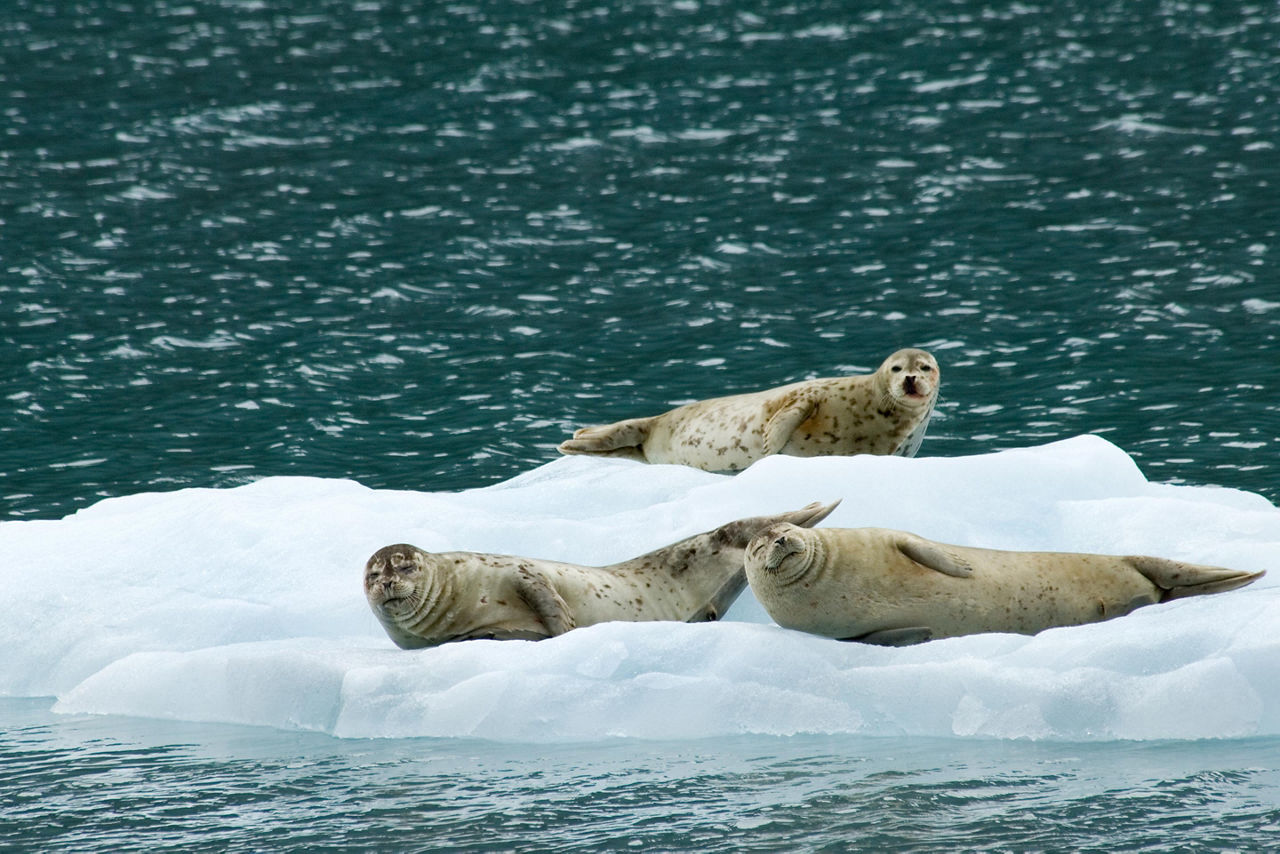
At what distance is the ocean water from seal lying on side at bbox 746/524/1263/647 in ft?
0.92

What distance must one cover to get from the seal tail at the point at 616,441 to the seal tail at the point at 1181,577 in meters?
3.88

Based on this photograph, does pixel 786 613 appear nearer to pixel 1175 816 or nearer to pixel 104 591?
pixel 1175 816

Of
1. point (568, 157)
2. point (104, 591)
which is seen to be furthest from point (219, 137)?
point (104, 591)

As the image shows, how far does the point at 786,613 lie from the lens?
6.78 meters

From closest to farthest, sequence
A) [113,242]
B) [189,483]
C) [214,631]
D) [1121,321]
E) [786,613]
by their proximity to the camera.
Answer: [786,613] → [214,631] → [189,483] → [1121,321] → [113,242]

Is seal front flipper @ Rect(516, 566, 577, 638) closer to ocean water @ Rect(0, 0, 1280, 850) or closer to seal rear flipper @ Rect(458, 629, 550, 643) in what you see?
seal rear flipper @ Rect(458, 629, 550, 643)

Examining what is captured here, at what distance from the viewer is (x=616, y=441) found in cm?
1042

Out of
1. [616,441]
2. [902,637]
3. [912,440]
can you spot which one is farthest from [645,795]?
[616,441]

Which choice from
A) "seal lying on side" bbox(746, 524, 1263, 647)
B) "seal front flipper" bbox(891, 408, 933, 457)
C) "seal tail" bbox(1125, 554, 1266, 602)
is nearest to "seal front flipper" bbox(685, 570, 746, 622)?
"seal lying on side" bbox(746, 524, 1263, 647)

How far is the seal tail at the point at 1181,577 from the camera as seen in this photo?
276 inches

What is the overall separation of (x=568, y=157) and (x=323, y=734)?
17454 mm

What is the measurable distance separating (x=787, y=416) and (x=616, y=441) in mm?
1288

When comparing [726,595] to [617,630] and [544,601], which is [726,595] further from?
[617,630]

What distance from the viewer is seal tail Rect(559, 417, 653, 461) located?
409 inches
